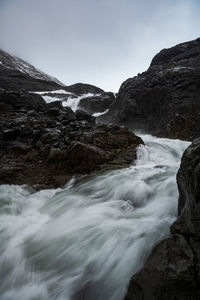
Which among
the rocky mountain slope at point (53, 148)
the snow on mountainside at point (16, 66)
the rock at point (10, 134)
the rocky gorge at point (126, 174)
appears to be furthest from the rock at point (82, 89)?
the rock at point (10, 134)

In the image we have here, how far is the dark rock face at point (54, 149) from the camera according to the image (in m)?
6.58

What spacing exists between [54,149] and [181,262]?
591 cm

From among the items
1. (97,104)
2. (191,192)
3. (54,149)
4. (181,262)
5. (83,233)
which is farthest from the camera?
(97,104)

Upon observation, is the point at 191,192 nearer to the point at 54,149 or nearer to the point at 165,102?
the point at 54,149

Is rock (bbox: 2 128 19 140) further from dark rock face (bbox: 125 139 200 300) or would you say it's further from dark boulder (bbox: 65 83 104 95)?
dark boulder (bbox: 65 83 104 95)

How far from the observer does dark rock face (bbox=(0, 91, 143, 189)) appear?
6582 mm

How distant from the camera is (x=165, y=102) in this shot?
1499cm

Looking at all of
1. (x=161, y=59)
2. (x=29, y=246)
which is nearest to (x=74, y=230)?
(x=29, y=246)

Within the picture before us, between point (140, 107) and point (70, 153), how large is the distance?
10697mm

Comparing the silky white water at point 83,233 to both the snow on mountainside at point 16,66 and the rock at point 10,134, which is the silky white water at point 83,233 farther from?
the snow on mountainside at point 16,66

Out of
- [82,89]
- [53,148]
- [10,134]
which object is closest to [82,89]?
[82,89]

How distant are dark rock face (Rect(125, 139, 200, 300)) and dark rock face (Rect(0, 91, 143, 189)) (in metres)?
4.13

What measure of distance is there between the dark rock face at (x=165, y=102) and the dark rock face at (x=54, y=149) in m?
5.84

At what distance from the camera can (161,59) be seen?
24.8 meters
